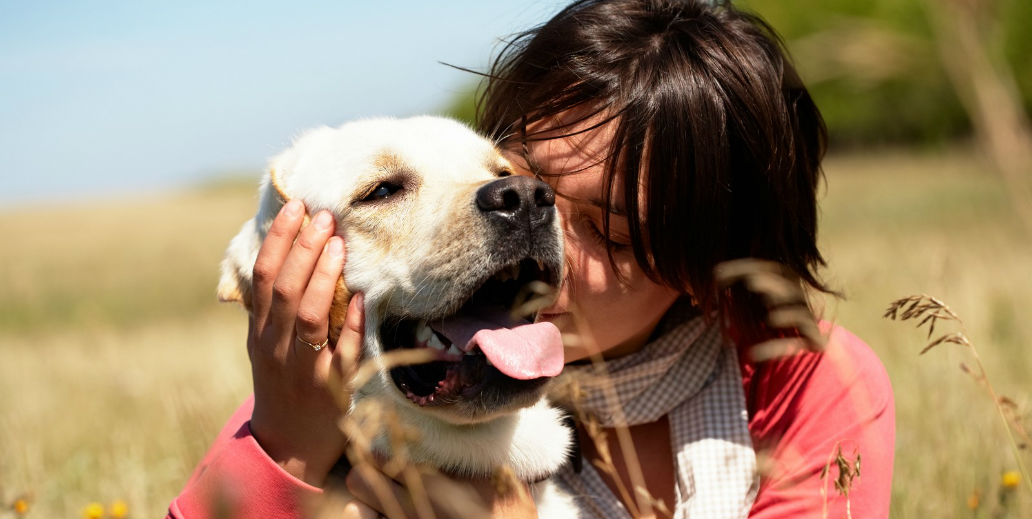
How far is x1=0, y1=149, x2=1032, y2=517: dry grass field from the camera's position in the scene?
3.30m

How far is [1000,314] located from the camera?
500 cm

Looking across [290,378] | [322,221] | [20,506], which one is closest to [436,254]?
[322,221]

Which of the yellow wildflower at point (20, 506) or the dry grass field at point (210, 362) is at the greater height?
the yellow wildflower at point (20, 506)

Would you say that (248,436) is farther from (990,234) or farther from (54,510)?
(990,234)

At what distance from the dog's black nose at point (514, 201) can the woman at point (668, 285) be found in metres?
0.40

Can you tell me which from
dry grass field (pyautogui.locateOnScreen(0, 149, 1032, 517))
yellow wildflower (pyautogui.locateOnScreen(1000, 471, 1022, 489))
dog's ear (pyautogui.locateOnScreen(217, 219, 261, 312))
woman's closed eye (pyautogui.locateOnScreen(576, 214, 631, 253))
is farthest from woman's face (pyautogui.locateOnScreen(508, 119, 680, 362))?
yellow wildflower (pyautogui.locateOnScreen(1000, 471, 1022, 489))

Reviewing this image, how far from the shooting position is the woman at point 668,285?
234 centimetres

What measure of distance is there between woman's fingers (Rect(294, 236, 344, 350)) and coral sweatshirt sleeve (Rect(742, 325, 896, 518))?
1230 millimetres

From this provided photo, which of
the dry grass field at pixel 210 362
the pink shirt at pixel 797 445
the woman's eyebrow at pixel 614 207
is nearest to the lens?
the pink shirt at pixel 797 445

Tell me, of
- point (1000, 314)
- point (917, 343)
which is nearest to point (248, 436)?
point (917, 343)

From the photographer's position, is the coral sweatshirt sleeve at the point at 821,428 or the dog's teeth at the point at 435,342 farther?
the coral sweatshirt sleeve at the point at 821,428

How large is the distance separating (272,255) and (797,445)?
5.31 ft

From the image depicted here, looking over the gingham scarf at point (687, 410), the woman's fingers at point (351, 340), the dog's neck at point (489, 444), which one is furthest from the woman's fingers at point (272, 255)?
the gingham scarf at point (687, 410)

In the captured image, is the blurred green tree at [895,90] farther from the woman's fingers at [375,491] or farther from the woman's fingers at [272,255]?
the woman's fingers at [375,491]
